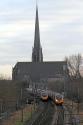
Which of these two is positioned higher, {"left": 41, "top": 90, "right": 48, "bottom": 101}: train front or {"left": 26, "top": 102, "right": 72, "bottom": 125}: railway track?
{"left": 41, "top": 90, "right": 48, "bottom": 101}: train front

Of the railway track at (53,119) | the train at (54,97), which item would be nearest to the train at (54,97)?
the train at (54,97)

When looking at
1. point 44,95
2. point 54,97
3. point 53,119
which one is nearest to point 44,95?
point 44,95

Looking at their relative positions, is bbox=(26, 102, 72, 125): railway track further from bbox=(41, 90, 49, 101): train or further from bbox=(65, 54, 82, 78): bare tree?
bbox=(65, 54, 82, 78): bare tree

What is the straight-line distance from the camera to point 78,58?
16562cm

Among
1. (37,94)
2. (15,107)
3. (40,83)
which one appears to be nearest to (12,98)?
(15,107)

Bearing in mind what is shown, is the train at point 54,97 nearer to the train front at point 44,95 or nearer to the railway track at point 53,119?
the train front at point 44,95

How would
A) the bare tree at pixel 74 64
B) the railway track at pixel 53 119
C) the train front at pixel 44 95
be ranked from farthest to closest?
the bare tree at pixel 74 64
the train front at pixel 44 95
the railway track at pixel 53 119

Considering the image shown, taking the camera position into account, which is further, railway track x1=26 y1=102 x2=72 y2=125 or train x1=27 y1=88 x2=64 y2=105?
train x1=27 y1=88 x2=64 y2=105

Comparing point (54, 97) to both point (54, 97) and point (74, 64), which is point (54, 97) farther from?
point (74, 64)

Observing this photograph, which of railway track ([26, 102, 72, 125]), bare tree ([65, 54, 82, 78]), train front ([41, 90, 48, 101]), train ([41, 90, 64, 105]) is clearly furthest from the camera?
bare tree ([65, 54, 82, 78])

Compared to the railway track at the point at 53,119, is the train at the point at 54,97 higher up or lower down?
higher up

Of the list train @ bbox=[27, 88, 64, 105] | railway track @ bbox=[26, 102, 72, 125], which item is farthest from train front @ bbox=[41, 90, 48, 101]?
railway track @ bbox=[26, 102, 72, 125]

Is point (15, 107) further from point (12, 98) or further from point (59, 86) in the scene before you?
point (59, 86)

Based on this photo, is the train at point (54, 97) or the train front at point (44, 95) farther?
the train front at point (44, 95)
